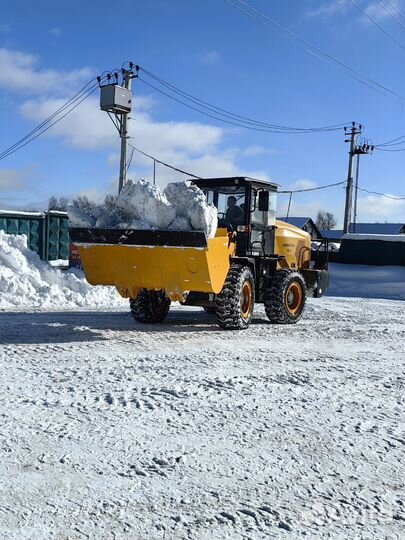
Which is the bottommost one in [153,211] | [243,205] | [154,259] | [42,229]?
[154,259]

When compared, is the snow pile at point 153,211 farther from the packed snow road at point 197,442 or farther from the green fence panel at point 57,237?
the green fence panel at point 57,237

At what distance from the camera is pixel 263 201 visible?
9.88 m

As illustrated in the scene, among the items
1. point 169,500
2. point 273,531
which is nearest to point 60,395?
point 169,500

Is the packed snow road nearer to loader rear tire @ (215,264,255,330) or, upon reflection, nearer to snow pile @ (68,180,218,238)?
loader rear tire @ (215,264,255,330)

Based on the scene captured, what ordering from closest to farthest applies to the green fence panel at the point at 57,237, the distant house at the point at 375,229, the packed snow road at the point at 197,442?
the packed snow road at the point at 197,442, the green fence panel at the point at 57,237, the distant house at the point at 375,229

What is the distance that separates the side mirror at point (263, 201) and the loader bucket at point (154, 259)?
1.25 metres

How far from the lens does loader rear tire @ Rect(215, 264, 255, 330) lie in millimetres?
8984

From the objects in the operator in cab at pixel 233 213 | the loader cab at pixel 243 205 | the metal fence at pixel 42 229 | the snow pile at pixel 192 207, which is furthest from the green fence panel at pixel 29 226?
the snow pile at pixel 192 207

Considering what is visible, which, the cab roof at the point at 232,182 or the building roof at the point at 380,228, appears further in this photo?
the building roof at the point at 380,228

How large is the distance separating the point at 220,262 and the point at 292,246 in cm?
367

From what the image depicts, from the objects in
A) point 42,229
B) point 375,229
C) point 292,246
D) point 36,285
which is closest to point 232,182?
point 292,246

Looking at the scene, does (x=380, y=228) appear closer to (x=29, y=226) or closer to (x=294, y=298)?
(x=29, y=226)

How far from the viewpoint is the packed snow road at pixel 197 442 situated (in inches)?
122

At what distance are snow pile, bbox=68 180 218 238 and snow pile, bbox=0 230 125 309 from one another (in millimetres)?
4756
